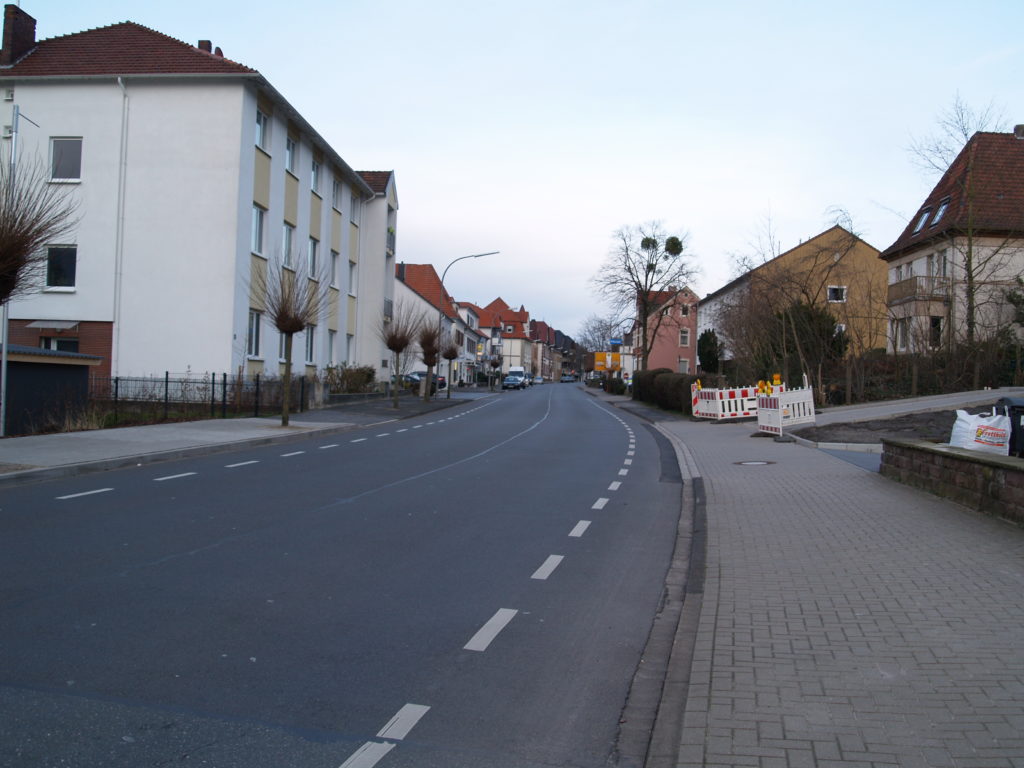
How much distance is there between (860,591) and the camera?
19.3 ft

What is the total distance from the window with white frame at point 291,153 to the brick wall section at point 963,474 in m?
24.0

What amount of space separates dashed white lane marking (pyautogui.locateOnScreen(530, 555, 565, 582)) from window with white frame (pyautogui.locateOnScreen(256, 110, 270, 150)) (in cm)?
2326

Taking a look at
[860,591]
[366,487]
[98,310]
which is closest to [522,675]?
[860,591]

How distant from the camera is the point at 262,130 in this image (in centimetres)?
2748

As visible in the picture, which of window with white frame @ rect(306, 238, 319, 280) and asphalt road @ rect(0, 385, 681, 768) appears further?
window with white frame @ rect(306, 238, 319, 280)

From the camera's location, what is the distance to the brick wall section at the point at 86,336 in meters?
25.6

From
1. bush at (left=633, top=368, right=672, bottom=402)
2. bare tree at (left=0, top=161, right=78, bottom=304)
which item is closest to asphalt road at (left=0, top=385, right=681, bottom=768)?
bare tree at (left=0, top=161, right=78, bottom=304)

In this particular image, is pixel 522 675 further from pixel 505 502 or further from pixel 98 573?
pixel 505 502

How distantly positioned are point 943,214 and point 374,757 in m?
41.9

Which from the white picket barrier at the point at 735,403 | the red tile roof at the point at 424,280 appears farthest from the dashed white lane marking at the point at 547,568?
the red tile roof at the point at 424,280

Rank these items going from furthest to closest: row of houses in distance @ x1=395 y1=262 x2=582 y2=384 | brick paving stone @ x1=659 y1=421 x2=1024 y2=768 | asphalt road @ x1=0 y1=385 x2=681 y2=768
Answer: row of houses in distance @ x1=395 y1=262 x2=582 y2=384 → asphalt road @ x1=0 y1=385 x2=681 y2=768 → brick paving stone @ x1=659 y1=421 x2=1024 y2=768

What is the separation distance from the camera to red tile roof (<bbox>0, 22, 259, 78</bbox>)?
83.7 ft

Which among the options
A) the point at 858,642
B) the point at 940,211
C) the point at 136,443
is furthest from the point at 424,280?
the point at 858,642

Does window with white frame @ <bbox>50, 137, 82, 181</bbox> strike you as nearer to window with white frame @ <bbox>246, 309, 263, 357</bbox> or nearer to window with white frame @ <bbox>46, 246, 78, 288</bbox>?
window with white frame @ <bbox>46, 246, 78, 288</bbox>
